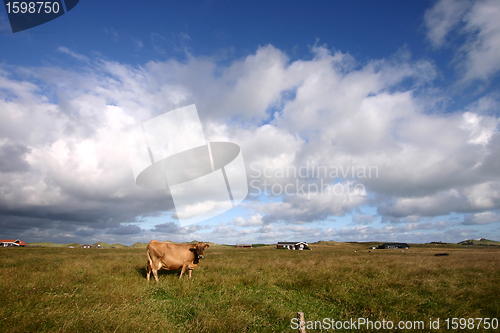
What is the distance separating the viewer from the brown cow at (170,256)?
1185cm

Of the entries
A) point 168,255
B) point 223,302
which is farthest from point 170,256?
point 223,302

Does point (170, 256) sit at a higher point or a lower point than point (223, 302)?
higher

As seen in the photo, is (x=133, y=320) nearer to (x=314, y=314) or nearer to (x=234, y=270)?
(x=314, y=314)

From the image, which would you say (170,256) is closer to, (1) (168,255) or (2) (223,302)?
(1) (168,255)

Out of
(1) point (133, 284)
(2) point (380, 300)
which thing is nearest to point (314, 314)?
(2) point (380, 300)

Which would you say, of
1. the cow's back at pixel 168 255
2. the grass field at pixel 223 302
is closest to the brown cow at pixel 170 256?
the cow's back at pixel 168 255

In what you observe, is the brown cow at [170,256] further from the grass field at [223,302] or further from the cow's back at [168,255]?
the grass field at [223,302]

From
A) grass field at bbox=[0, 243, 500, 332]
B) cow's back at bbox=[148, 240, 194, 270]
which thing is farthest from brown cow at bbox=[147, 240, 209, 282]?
grass field at bbox=[0, 243, 500, 332]

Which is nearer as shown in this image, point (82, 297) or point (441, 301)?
point (82, 297)

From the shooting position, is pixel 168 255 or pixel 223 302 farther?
pixel 168 255

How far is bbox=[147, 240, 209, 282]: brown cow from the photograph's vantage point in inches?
467

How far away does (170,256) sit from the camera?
12.2 m

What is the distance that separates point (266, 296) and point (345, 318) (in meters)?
3.06

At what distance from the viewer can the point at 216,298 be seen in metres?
8.72
